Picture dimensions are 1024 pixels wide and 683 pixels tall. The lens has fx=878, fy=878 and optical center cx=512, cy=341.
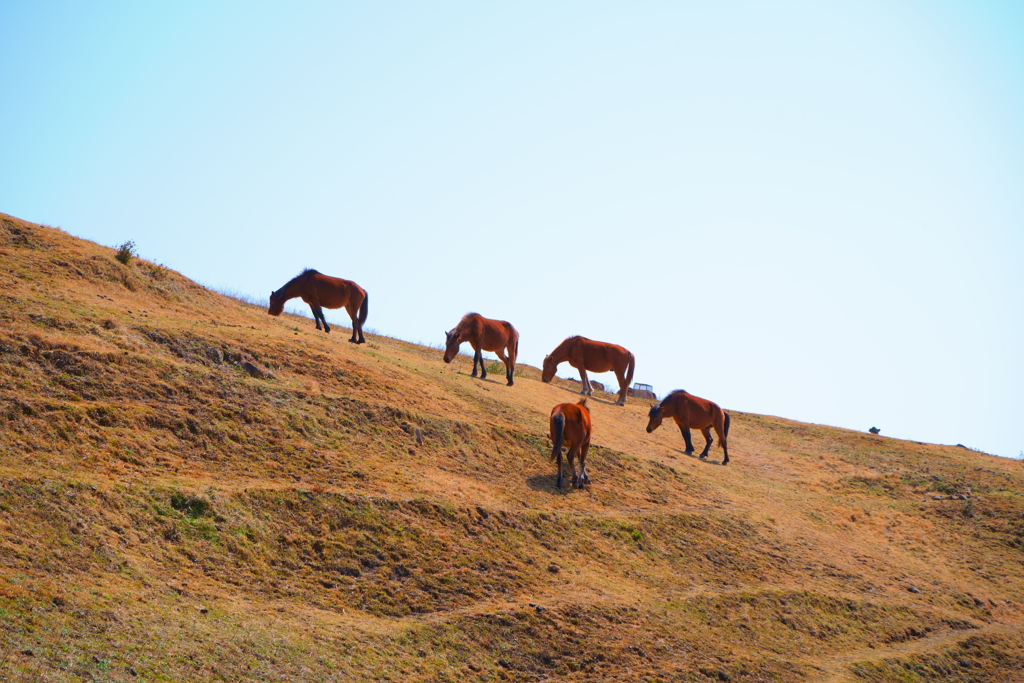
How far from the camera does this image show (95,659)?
8.43 m

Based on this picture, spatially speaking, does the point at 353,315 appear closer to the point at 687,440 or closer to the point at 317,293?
the point at 317,293

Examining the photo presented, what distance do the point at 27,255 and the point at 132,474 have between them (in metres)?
9.39

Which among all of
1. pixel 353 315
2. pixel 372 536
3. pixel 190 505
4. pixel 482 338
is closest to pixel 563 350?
pixel 482 338

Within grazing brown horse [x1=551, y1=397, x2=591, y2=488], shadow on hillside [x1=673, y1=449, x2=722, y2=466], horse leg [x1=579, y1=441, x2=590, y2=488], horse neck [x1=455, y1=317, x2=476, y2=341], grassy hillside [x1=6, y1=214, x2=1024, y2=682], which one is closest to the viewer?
grassy hillside [x1=6, y1=214, x2=1024, y2=682]

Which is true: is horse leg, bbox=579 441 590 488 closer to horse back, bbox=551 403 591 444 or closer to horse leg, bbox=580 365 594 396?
horse back, bbox=551 403 591 444

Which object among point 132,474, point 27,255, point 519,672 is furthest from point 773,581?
point 27,255

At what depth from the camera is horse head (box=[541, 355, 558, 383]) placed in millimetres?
30719

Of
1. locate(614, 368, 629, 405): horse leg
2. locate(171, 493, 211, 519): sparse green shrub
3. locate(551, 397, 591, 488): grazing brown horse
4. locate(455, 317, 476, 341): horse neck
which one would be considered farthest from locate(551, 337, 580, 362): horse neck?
locate(171, 493, 211, 519): sparse green shrub

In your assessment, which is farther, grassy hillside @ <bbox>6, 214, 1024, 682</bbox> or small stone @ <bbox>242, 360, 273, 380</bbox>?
small stone @ <bbox>242, 360, 273, 380</bbox>

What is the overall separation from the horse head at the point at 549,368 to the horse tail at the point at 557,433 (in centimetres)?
1338

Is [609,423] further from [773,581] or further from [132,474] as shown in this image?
[132,474]

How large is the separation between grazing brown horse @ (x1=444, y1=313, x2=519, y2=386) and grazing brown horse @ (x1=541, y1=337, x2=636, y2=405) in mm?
3977

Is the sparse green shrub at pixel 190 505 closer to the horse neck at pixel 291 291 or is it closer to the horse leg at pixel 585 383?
the horse neck at pixel 291 291

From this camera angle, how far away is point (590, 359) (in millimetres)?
30766
